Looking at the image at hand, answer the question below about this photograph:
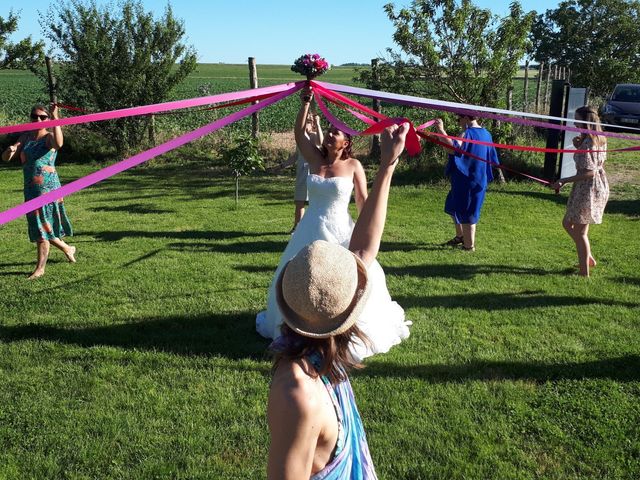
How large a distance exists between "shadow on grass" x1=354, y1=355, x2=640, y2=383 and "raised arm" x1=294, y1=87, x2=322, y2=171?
5.69 feet

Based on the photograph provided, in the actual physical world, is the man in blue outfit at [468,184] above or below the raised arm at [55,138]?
below

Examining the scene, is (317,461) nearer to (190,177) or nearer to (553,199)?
(553,199)

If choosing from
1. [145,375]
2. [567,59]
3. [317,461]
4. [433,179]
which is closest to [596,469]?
[317,461]

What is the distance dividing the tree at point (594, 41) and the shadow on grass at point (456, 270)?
2573 cm

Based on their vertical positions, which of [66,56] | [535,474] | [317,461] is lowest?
[535,474]

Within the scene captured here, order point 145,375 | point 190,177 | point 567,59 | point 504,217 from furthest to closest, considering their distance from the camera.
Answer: point 567,59
point 190,177
point 504,217
point 145,375

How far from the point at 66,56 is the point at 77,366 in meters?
12.6

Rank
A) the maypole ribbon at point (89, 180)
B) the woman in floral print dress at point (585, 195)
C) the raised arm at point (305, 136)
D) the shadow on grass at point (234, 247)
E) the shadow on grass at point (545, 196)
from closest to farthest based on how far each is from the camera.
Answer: the maypole ribbon at point (89, 180) → the raised arm at point (305, 136) → the woman in floral print dress at point (585, 195) → the shadow on grass at point (234, 247) → the shadow on grass at point (545, 196)

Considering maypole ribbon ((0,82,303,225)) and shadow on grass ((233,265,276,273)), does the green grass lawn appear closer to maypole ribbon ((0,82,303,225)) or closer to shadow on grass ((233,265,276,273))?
shadow on grass ((233,265,276,273))

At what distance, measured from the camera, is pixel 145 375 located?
4133 mm

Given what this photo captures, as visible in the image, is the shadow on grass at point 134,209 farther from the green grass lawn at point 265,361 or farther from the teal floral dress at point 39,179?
the teal floral dress at point 39,179

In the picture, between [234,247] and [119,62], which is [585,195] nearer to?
[234,247]

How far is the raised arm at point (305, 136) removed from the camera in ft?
10.5

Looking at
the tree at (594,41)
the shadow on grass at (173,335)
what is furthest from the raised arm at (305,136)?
the tree at (594,41)
